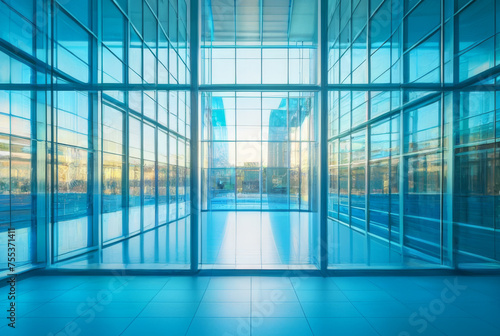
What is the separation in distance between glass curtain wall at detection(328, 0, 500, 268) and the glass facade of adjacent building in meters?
0.05

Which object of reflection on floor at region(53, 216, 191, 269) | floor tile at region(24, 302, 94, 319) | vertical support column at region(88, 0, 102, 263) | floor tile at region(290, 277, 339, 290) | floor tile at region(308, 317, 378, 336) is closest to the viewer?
floor tile at region(308, 317, 378, 336)

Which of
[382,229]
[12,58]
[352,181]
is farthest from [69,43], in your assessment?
[382,229]

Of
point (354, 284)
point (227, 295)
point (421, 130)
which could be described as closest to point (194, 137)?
point (227, 295)

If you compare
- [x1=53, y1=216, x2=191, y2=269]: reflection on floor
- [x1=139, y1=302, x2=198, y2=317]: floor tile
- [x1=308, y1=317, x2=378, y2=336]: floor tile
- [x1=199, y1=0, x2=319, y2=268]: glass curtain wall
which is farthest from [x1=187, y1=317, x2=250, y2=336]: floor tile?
[x1=199, y1=0, x2=319, y2=268]: glass curtain wall

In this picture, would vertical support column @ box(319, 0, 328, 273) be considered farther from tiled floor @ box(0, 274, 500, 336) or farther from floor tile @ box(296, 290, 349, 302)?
tiled floor @ box(0, 274, 500, 336)

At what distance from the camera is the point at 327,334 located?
2500mm

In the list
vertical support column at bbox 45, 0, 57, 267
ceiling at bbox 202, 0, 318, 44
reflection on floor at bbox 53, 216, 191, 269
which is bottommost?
reflection on floor at bbox 53, 216, 191, 269

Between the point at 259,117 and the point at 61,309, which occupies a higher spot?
the point at 259,117

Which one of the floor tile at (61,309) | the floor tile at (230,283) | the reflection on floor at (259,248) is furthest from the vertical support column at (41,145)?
the floor tile at (230,283)

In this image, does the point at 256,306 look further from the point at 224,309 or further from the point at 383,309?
the point at 383,309

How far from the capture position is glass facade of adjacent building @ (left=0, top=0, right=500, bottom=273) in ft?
14.0

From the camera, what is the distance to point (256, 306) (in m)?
3.04

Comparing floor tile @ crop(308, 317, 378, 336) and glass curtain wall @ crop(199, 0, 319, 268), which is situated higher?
glass curtain wall @ crop(199, 0, 319, 268)

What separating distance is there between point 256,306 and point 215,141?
35.9 feet
